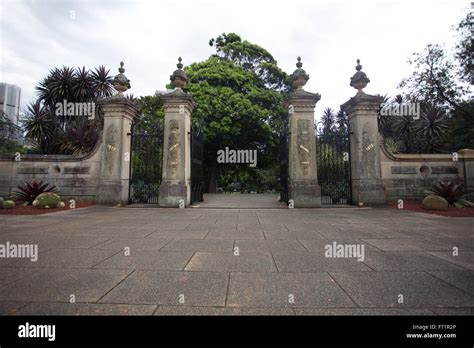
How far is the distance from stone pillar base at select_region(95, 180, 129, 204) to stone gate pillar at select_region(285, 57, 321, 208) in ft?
21.4

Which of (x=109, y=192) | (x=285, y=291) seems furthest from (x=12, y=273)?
(x=109, y=192)

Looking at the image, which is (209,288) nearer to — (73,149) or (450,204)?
(450,204)

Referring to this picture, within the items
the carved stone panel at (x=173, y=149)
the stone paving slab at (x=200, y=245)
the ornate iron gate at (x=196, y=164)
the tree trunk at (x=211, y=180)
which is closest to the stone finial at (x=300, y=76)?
the ornate iron gate at (x=196, y=164)

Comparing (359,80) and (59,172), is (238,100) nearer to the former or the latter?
(359,80)

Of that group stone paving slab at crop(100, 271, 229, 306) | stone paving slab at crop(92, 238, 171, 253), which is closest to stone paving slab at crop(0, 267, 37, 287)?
stone paving slab at crop(92, 238, 171, 253)

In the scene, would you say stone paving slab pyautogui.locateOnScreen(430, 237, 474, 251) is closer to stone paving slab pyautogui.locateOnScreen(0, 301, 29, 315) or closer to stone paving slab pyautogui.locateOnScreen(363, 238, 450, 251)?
stone paving slab pyautogui.locateOnScreen(363, 238, 450, 251)

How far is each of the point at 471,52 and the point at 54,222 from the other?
21.7 m

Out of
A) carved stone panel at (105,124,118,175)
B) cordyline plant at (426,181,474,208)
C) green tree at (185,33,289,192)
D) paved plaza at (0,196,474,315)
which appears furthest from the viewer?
green tree at (185,33,289,192)

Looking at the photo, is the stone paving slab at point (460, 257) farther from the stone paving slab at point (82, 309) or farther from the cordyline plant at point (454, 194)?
the cordyline plant at point (454, 194)

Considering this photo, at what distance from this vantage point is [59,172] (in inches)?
376

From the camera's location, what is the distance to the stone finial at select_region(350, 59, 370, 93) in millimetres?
9248

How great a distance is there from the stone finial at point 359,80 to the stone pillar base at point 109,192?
10072 mm

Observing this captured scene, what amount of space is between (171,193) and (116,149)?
2.93 meters
